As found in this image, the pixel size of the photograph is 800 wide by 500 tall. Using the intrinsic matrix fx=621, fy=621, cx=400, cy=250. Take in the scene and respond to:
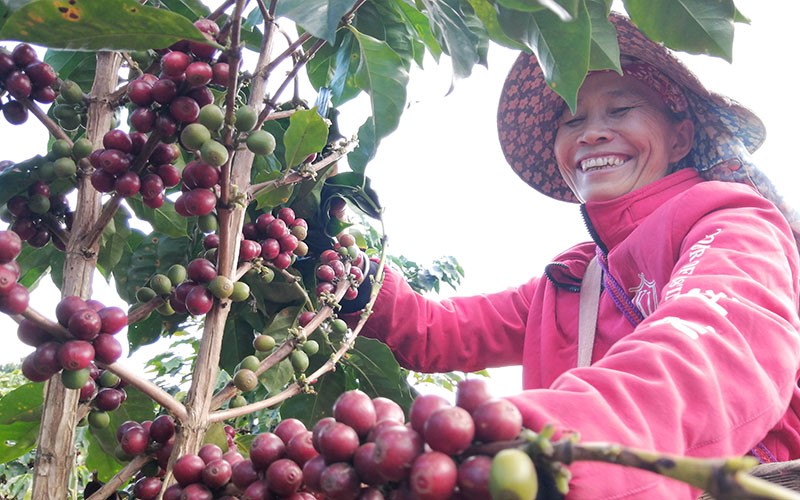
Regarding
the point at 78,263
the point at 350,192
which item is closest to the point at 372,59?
the point at 350,192

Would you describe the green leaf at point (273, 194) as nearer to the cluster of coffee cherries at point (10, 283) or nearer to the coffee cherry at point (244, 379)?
the coffee cherry at point (244, 379)

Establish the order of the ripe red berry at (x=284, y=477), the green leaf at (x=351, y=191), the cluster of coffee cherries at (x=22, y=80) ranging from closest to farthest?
the ripe red berry at (x=284, y=477) < the cluster of coffee cherries at (x=22, y=80) < the green leaf at (x=351, y=191)

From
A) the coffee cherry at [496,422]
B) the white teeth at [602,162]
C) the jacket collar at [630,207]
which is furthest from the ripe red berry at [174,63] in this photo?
the white teeth at [602,162]

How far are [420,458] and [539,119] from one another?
7.41 feet

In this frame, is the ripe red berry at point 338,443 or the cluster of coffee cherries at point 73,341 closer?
the ripe red berry at point 338,443

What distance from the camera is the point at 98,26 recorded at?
0.91 m

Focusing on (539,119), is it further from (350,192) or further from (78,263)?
(78,263)

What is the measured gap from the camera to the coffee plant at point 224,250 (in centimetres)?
59

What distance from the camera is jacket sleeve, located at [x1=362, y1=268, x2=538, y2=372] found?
222 cm

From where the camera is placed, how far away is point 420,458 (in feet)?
1.77

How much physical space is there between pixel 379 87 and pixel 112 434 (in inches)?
37.1

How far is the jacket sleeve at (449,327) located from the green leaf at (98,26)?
1.38 m

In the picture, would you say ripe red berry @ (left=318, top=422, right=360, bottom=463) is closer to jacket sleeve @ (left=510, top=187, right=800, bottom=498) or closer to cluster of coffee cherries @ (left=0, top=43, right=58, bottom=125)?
jacket sleeve @ (left=510, top=187, right=800, bottom=498)

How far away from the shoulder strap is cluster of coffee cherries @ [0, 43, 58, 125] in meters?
1.50
